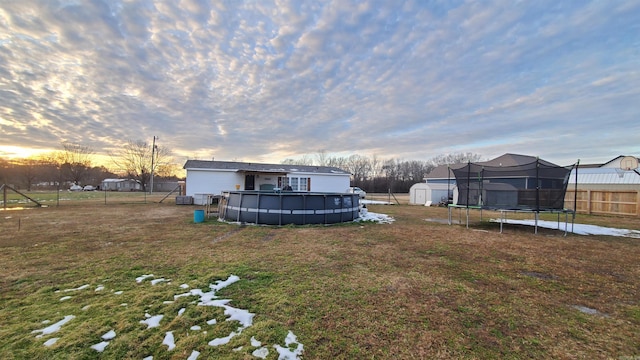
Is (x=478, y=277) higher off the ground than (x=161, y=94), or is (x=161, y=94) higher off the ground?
(x=161, y=94)

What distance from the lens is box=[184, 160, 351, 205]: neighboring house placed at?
17453 millimetres

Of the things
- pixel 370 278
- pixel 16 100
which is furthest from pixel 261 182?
pixel 370 278

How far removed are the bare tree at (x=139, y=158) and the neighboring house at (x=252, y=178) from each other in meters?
30.8

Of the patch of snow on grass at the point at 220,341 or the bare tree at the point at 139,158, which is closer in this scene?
the patch of snow on grass at the point at 220,341

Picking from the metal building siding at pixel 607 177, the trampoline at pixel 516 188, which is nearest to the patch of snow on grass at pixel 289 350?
the trampoline at pixel 516 188

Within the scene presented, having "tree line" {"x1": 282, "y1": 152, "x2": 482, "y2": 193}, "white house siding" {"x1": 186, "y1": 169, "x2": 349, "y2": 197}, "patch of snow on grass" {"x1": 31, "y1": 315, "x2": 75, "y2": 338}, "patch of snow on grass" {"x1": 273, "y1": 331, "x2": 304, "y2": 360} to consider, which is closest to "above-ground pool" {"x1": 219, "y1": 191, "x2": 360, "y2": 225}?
"patch of snow on grass" {"x1": 31, "y1": 315, "x2": 75, "y2": 338}

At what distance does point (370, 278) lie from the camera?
12.9 ft

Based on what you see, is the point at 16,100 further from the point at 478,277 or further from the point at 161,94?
the point at 478,277

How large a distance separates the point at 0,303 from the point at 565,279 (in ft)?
26.4

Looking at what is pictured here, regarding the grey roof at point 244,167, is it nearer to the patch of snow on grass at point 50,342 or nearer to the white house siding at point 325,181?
the white house siding at point 325,181

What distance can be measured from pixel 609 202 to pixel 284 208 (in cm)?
1815

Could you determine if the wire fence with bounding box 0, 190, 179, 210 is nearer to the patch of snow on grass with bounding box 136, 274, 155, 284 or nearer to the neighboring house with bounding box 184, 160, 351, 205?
the neighboring house with bounding box 184, 160, 351, 205

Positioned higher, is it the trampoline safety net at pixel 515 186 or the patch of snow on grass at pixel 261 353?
the trampoline safety net at pixel 515 186

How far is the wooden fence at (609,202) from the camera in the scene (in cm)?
1290
